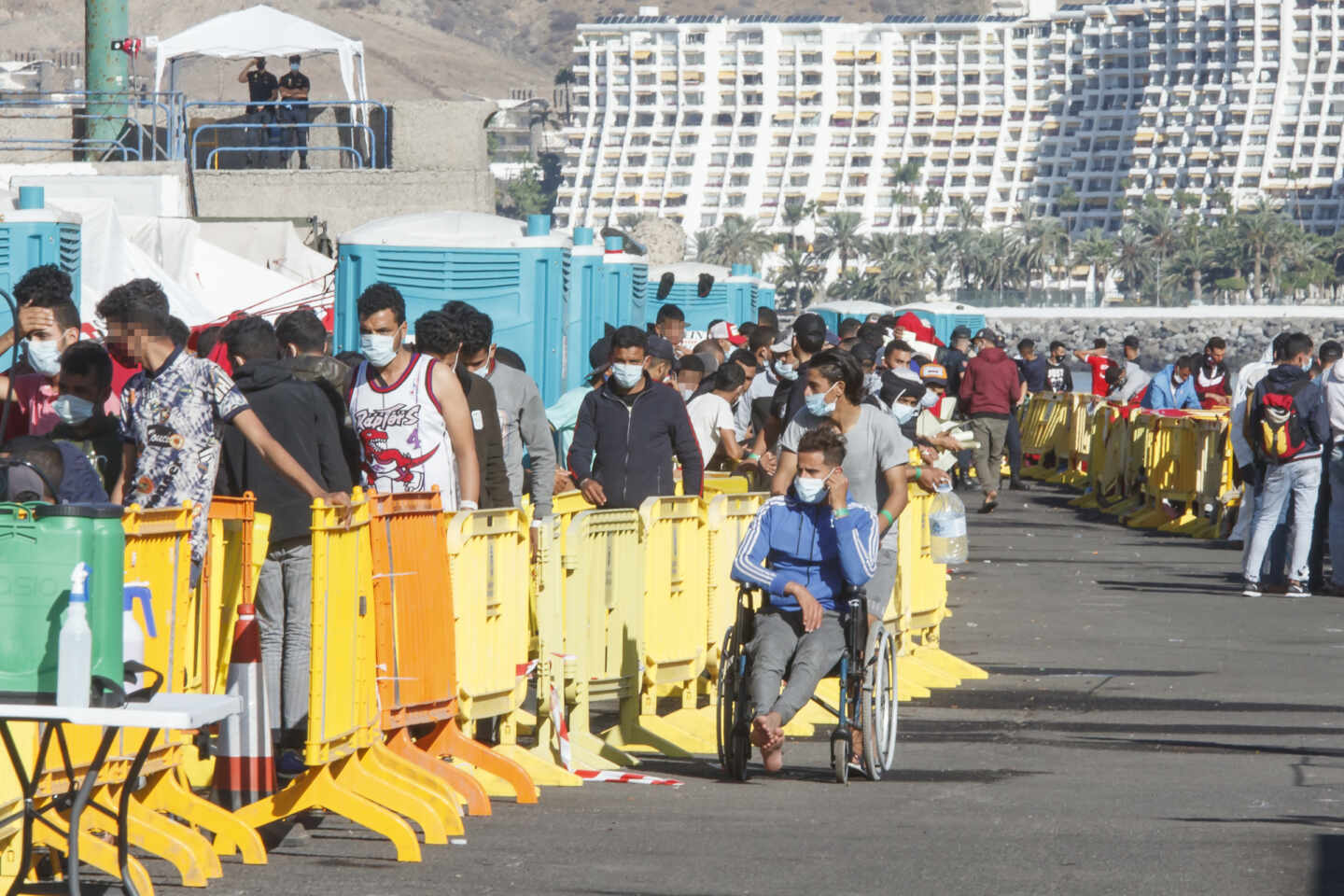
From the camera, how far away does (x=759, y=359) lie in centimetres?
1742

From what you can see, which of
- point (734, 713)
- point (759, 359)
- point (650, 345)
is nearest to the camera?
point (734, 713)

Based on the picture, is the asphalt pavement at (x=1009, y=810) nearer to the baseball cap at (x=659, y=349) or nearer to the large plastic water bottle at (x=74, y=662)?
the large plastic water bottle at (x=74, y=662)

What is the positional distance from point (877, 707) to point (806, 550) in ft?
2.21

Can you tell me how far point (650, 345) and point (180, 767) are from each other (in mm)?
6894

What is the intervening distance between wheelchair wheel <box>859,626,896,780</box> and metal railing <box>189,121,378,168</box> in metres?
17.8

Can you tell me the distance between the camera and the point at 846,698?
8.84 meters

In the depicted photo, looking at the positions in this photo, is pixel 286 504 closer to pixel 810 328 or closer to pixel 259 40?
pixel 810 328

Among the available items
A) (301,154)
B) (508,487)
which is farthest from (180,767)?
(301,154)

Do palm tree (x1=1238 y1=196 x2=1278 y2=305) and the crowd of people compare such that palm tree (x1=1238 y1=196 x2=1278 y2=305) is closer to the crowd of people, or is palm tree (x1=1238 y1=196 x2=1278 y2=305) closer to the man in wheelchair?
the crowd of people

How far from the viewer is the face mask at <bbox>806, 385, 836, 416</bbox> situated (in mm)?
9820

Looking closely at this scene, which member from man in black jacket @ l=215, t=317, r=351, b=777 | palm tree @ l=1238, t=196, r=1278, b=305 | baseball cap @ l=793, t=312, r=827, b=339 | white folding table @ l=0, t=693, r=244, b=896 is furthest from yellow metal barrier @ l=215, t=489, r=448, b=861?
palm tree @ l=1238, t=196, r=1278, b=305

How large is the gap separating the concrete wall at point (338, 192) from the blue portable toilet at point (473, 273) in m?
8.63

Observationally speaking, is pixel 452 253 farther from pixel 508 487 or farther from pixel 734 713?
pixel 734 713

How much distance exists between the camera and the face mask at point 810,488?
8.89 metres
